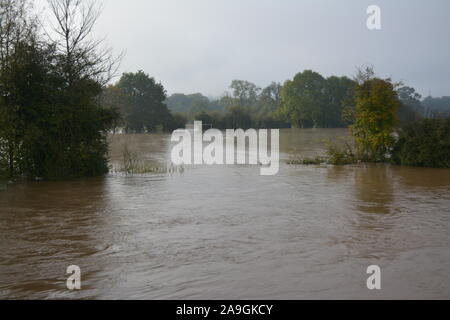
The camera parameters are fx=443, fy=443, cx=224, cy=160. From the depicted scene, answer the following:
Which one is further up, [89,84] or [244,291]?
[89,84]

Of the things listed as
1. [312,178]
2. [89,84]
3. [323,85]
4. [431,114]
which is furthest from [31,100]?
[323,85]

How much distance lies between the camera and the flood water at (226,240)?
5.50 meters

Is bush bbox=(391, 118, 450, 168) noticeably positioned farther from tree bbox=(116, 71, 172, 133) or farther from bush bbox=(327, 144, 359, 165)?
tree bbox=(116, 71, 172, 133)

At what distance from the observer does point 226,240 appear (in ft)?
24.7

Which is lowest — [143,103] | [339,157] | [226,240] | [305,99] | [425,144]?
[226,240]

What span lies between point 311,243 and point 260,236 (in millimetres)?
924

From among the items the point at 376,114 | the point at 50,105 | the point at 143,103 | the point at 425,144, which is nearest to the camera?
the point at 50,105

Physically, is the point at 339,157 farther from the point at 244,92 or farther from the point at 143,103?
the point at 244,92

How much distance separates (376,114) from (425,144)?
249 centimetres

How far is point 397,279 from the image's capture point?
571 centimetres

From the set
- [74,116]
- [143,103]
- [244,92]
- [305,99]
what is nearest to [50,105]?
[74,116]

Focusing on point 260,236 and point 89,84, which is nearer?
point 260,236
